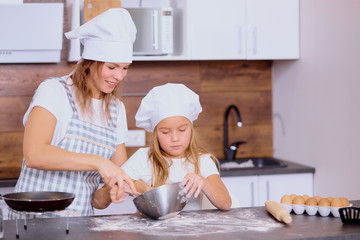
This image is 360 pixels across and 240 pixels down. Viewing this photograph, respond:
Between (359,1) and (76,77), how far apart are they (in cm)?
144

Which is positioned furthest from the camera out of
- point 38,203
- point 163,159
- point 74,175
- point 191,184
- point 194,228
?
point 163,159

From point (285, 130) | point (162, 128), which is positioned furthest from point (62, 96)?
point (285, 130)

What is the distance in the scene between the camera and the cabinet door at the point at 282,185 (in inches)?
120

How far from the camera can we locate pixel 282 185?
3072 mm

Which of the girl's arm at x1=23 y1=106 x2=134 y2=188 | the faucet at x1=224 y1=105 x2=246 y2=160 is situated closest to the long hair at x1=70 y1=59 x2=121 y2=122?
the girl's arm at x1=23 y1=106 x2=134 y2=188

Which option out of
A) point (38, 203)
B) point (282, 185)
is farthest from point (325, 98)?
point (38, 203)

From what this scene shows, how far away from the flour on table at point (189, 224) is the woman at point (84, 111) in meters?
0.20

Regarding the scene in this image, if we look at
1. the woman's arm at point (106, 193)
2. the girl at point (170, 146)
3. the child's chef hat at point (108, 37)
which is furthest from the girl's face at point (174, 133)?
the child's chef hat at point (108, 37)

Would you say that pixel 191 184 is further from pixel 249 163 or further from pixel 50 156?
pixel 249 163

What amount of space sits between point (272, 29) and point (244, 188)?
0.94 meters

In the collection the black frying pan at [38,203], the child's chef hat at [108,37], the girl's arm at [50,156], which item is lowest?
the black frying pan at [38,203]

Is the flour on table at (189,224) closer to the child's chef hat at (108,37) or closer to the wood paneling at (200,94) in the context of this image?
the child's chef hat at (108,37)

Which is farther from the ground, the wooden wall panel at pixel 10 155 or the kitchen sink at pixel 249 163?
the wooden wall panel at pixel 10 155

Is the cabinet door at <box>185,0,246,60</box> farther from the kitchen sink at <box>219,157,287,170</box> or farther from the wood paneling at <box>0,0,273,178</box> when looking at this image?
the kitchen sink at <box>219,157,287,170</box>
